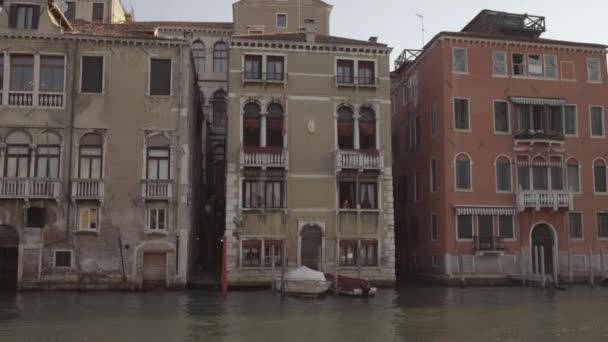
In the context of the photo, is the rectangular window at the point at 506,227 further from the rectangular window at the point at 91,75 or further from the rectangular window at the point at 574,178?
the rectangular window at the point at 91,75

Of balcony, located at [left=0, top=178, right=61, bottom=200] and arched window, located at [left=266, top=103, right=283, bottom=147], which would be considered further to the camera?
arched window, located at [left=266, top=103, right=283, bottom=147]

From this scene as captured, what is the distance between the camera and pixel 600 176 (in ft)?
110

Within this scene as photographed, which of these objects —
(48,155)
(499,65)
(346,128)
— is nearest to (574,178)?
(499,65)

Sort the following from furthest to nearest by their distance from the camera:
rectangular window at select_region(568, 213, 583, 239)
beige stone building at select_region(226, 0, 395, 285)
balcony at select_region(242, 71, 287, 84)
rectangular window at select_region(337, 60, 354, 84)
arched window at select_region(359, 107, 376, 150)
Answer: rectangular window at select_region(568, 213, 583, 239)
rectangular window at select_region(337, 60, 354, 84)
arched window at select_region(359, 107, 376, 150)
balcony at select_region(242, 71, 287, 84)
beige stone building at select_region(226, 0, 395, 285)

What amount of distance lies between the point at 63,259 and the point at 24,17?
10.1 meters

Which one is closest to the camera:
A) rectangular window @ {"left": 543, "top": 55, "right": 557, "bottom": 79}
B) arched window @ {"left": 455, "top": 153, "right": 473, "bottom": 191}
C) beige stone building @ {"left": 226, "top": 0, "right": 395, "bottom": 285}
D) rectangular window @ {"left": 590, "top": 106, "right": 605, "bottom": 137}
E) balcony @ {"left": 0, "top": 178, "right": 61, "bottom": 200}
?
balcony @ {"left": 0, "top": 178, "right": 61, "bottom": 200}

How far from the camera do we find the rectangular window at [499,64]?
3309 centimetres

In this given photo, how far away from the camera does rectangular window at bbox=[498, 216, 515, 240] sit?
105ft

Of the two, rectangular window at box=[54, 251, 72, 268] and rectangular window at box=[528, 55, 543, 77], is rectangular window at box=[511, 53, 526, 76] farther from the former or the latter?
rectangular window at box=[54, 251, 72, 268]

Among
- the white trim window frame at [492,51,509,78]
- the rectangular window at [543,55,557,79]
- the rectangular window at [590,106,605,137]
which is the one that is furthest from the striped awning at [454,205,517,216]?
the rectangular window at [543,55,557,79]

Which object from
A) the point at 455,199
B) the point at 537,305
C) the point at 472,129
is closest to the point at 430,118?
the point at 472,129

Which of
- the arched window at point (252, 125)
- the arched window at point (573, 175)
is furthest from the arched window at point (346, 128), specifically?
the arched window at point (573, 175)

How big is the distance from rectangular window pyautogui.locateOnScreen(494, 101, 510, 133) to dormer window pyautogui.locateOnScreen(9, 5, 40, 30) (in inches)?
829

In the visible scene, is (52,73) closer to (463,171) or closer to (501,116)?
(463,171)
